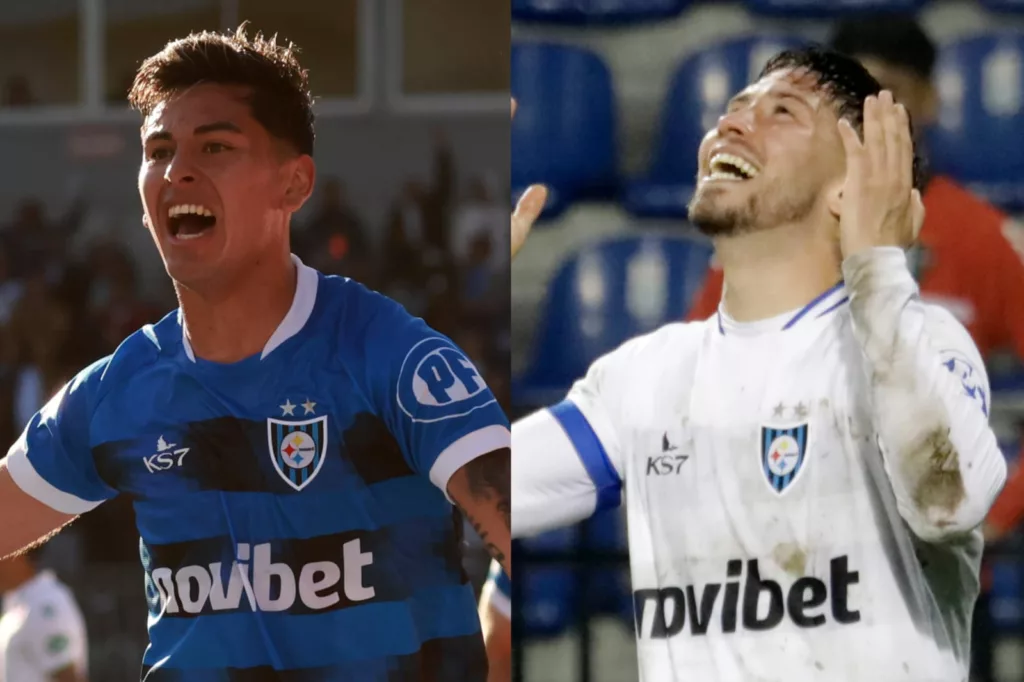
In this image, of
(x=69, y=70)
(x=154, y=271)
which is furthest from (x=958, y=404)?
(x=69, y=70)

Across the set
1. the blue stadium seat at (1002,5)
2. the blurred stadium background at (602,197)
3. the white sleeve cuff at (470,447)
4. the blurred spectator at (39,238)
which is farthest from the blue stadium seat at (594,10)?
the blurred spectator at (39,238)

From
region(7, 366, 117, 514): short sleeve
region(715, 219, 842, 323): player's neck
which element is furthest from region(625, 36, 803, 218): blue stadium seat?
region(7, 366, 117, 514): short sleeve

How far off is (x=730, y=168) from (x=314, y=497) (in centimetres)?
92

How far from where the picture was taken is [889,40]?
7.27 feet

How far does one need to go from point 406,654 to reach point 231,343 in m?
0.64

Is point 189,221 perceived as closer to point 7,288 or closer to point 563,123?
point 7,288

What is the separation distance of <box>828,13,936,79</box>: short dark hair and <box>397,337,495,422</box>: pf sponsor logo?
82 cm

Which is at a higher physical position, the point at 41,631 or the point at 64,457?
the point at 64,457

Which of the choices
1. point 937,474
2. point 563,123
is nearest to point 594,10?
point 563,123

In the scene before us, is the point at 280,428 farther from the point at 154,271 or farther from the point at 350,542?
the point at 154,271

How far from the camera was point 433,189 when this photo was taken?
103 inches

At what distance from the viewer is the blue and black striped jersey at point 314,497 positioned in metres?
2.49

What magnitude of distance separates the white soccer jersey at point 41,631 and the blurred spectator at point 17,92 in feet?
3.00

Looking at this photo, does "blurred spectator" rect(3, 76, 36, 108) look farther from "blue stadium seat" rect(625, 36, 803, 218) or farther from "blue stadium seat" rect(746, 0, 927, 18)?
"blue stadium seat" rect(746, 0, 927, 18)
